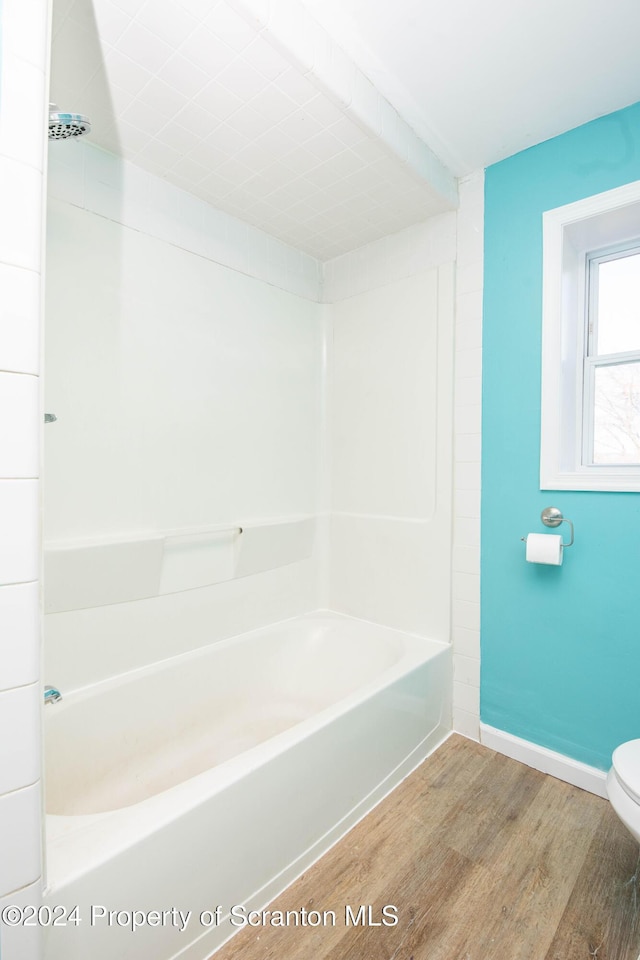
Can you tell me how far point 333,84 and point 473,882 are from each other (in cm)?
242

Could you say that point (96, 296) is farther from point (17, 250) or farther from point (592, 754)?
point (592, 754)

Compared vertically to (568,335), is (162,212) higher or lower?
higher

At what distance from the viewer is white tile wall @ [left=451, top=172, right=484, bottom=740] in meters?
2.03

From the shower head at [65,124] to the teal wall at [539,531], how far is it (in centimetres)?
155

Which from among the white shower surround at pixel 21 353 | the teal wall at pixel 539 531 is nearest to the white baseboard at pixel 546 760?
the teal wall at pixel 539 531

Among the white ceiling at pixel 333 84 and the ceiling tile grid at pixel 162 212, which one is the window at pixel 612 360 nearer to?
the white ceiling at pixel 333 84

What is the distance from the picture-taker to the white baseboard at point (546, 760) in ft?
5.66

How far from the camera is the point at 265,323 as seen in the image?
2.29 metres

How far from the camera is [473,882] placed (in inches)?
53.0

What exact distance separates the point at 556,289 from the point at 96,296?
173cm

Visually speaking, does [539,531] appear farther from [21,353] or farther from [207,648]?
[21,353]

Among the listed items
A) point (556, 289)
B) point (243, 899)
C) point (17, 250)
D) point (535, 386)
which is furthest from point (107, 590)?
point (556, 289)

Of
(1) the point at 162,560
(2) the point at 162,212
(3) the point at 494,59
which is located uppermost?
(3) the point at 494,59

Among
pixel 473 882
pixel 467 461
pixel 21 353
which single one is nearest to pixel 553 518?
pixel 467 461
